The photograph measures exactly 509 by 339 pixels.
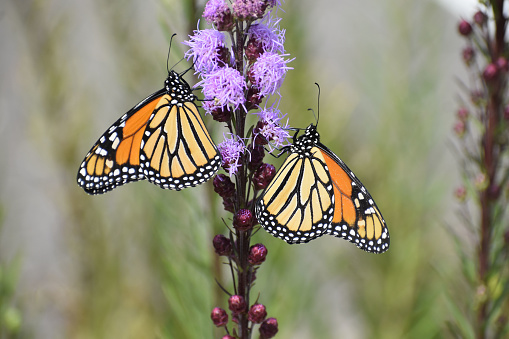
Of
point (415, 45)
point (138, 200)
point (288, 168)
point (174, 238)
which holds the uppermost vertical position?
point (415, 45)

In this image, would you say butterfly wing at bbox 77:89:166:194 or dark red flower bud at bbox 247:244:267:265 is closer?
dark red flower bud at bbox 247:244:267:265

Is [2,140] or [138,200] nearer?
[138,200]

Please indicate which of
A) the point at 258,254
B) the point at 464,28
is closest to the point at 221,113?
the point at 258,254

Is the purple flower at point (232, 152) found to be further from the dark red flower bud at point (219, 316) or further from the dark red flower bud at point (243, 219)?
the dark red flower bud at point (219, 316)

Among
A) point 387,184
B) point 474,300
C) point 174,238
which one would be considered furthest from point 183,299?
point 387,184

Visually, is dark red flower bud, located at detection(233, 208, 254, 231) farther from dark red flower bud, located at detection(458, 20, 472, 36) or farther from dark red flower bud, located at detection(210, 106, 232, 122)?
dark red flower bud, located at detection(458, 20, 472, 36)

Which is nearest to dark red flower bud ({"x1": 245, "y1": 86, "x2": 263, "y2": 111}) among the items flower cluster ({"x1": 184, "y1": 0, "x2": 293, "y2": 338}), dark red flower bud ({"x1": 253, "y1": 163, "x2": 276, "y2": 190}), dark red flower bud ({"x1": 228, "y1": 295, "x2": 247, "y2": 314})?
flower cluster ({"x1": 184, "y1": 0, "x2": 293, "y2": 338})

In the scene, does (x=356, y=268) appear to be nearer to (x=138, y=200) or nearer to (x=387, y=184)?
(x=387, y=184)
